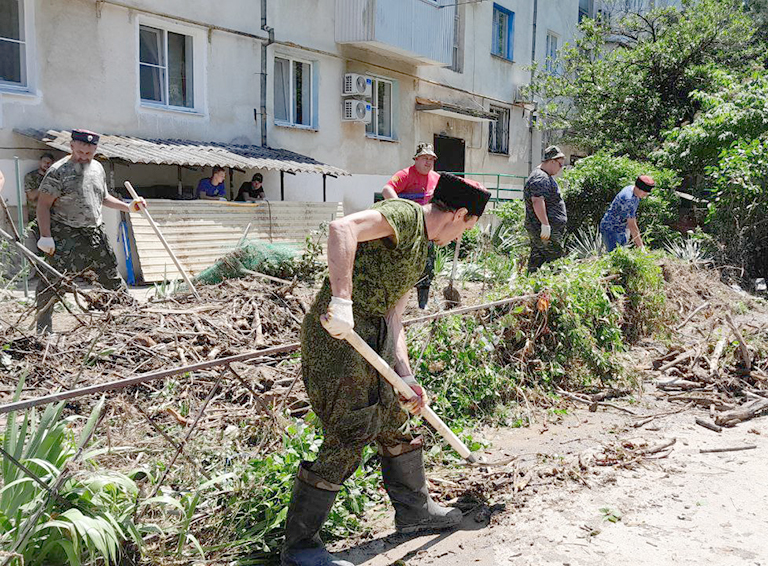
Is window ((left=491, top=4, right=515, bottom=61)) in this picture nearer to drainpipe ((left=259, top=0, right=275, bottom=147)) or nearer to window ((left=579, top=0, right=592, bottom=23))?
window ((left=579, top=0, right=592, bottom=23))

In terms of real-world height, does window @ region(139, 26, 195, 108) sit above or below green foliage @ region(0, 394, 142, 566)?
above

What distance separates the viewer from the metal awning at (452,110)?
17266 mm

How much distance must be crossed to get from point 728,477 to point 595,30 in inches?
678

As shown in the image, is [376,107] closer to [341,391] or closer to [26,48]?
[26,48]

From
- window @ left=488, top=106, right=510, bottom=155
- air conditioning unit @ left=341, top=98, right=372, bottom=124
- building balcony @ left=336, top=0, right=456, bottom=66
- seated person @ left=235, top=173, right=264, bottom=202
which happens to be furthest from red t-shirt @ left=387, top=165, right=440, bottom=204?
window @ left=488, top=106, right=510, bottom=155

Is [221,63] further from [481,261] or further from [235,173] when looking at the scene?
[481,261]

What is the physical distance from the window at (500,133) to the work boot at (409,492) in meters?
18.6

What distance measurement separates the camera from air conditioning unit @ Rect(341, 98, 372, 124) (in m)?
14.8

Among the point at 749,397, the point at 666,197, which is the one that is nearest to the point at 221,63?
the point at 666,197

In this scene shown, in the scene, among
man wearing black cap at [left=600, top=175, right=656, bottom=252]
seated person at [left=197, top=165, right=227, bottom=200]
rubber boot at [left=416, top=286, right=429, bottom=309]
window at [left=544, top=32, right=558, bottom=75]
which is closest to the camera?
rubber boot at [left=416, top=286, right=429, bottom=309]

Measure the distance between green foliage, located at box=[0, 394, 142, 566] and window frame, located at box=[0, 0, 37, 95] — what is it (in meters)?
8.53

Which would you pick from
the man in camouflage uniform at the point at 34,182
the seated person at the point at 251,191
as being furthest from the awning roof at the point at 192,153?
the seated person at the point at 251,191

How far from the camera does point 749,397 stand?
204 inches

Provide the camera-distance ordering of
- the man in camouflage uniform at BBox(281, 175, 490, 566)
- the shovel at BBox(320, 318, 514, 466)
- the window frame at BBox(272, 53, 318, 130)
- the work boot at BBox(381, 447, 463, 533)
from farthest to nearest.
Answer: the window frame at BBox(272, 53, 318, 130), the work boot at BBox(381, 447, 463, 533), the man in camouflage uniform at BBox(281, 175, 490, 566), the shovel at BBox(320, 318, 514, 466)
